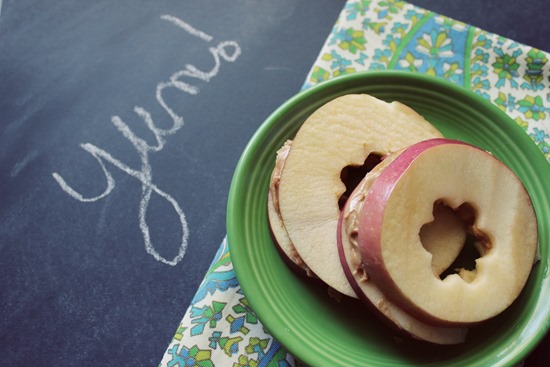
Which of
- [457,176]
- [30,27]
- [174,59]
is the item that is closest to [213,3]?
[174,59]

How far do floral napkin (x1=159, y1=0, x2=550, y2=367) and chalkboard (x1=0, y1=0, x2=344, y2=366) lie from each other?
0.06 meters

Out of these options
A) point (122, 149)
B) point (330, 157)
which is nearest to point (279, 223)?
point (330, 157)

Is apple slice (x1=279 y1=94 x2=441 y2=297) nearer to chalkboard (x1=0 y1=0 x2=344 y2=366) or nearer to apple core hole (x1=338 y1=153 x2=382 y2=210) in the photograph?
apple core hole (x1=338 y1=153 x2=382 y2=210)

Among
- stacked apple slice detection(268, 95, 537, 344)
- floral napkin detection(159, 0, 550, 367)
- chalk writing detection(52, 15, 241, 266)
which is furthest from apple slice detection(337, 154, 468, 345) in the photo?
chalk writing detection(52, 15, 241, 266)

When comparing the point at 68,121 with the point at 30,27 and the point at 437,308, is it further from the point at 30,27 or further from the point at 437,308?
the point at 437,308

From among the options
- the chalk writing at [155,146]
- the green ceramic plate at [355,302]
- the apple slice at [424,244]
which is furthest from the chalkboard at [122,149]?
the apple slice at [424,244]

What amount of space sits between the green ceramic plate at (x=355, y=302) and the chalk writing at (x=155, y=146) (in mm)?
173

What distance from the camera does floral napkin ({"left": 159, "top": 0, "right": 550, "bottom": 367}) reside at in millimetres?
797

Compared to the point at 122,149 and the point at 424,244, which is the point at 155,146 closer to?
the point at 122,149

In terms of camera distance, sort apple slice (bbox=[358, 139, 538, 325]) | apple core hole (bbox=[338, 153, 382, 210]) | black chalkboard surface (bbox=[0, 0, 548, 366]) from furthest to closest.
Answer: black chalkboard surface (bbox=[0, 0, 548, 366])
apple core hole (bbox=[338, 153, 382, 210])
apple slice (bbox=[358, 139, 538, 325])

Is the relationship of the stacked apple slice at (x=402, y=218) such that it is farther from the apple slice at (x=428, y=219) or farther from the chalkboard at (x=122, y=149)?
the chalkboard at (x=122, y=149)

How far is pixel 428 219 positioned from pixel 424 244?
5 centimetres

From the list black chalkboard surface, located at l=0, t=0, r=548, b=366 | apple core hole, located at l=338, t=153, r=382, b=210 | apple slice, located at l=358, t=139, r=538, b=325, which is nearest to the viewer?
apple slice, located at l=358, t=139, r=538, b=325

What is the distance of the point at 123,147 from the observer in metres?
0.93
